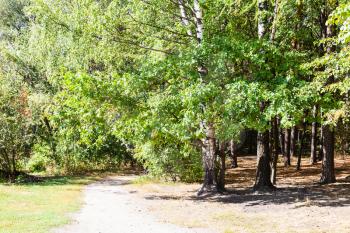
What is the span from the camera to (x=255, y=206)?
595 inches

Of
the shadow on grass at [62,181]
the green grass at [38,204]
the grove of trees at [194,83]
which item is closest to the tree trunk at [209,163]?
the grove of trees at [194,83]

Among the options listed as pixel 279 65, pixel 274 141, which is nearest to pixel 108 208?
pixel 279 65

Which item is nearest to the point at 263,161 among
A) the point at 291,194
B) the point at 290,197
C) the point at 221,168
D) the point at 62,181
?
the point at 291,194

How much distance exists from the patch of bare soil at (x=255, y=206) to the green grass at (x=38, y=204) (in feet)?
9.18

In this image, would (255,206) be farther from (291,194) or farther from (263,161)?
(263,161)

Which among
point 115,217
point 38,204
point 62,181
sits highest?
point 62,181

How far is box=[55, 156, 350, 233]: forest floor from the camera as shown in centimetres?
1190

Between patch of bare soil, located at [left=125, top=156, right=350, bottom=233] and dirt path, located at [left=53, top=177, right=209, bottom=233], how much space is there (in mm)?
468

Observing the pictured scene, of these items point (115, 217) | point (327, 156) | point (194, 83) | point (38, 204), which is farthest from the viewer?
point (327, 156)

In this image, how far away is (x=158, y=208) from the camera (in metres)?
15.5

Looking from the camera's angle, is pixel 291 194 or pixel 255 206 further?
pixel 291 194

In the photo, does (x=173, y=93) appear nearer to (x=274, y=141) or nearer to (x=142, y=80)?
(x=142, y=80)

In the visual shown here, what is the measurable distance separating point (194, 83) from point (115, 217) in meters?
5.22

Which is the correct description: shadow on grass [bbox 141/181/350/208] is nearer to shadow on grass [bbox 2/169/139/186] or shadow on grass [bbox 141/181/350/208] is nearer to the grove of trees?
the grove of trees
